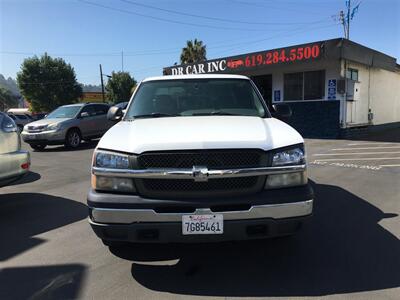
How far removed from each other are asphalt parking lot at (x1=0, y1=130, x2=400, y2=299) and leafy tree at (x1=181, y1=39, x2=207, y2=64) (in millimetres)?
45242

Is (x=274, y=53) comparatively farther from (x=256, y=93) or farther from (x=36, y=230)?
(x=36, y=230)

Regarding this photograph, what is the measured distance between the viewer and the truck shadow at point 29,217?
14.7 feet

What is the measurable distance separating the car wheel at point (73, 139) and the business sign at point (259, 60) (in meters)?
8.39

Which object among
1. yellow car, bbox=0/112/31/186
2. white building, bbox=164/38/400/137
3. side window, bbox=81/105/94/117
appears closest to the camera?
yellow car, bbox=0/112/31/186

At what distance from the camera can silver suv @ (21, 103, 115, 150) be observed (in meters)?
13.9

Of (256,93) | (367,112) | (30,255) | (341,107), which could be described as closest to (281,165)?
(256,93)

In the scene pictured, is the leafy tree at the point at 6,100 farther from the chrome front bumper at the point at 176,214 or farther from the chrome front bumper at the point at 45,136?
the chrome front bumper at the point at 176,214

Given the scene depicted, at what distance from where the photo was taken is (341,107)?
16594 millimetres

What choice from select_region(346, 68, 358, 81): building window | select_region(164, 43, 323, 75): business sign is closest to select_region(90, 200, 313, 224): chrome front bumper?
select_region(164, 43, 323, 75): business sign

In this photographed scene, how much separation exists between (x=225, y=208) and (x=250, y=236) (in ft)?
1.04

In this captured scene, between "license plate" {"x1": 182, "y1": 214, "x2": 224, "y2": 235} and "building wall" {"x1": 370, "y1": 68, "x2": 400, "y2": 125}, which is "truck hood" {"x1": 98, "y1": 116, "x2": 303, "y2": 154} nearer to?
"license plate" {"x1": 182, "y1": 214, "x2": 224, "y2": 235}

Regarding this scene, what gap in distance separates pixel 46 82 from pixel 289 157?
50129 mm

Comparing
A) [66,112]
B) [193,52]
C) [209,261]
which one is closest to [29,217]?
[209,261]

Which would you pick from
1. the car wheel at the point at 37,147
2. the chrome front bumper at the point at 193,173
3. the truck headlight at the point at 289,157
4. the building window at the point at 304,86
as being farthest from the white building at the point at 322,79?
the chrome front bumper at the point at 193,173
